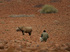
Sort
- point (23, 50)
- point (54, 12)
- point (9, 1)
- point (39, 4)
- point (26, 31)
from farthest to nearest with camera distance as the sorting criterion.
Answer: point (9, 1) → point (39, 4) → point (54, 12) → point (26, 31) → point (23, 50)

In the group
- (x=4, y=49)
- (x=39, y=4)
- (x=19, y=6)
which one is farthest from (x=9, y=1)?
(x=4, y=49)

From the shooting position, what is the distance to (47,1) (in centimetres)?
2983

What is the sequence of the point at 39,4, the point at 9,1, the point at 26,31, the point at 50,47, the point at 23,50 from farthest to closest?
the point at 9,1 < the point at 39,4 < the point at 26,31 < the point at 50,47 < the point at 23,50

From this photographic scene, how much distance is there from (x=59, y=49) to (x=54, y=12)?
17235 millimetres

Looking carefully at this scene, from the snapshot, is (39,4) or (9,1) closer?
(39,4)

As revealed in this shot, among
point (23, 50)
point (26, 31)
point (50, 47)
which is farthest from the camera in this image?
point (26, 31)

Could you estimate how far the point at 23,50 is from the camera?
5.95 meters

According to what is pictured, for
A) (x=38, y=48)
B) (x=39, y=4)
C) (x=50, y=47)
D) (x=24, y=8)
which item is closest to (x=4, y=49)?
(x=38, y=48)

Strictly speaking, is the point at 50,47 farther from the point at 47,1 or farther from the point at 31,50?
the point at 47,1

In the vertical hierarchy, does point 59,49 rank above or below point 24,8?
above

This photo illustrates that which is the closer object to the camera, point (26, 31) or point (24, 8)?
point (26, 31)

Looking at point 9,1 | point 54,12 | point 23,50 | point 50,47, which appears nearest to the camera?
point 23,50

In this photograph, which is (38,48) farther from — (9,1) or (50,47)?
(9,1)

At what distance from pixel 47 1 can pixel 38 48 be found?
24380mm
